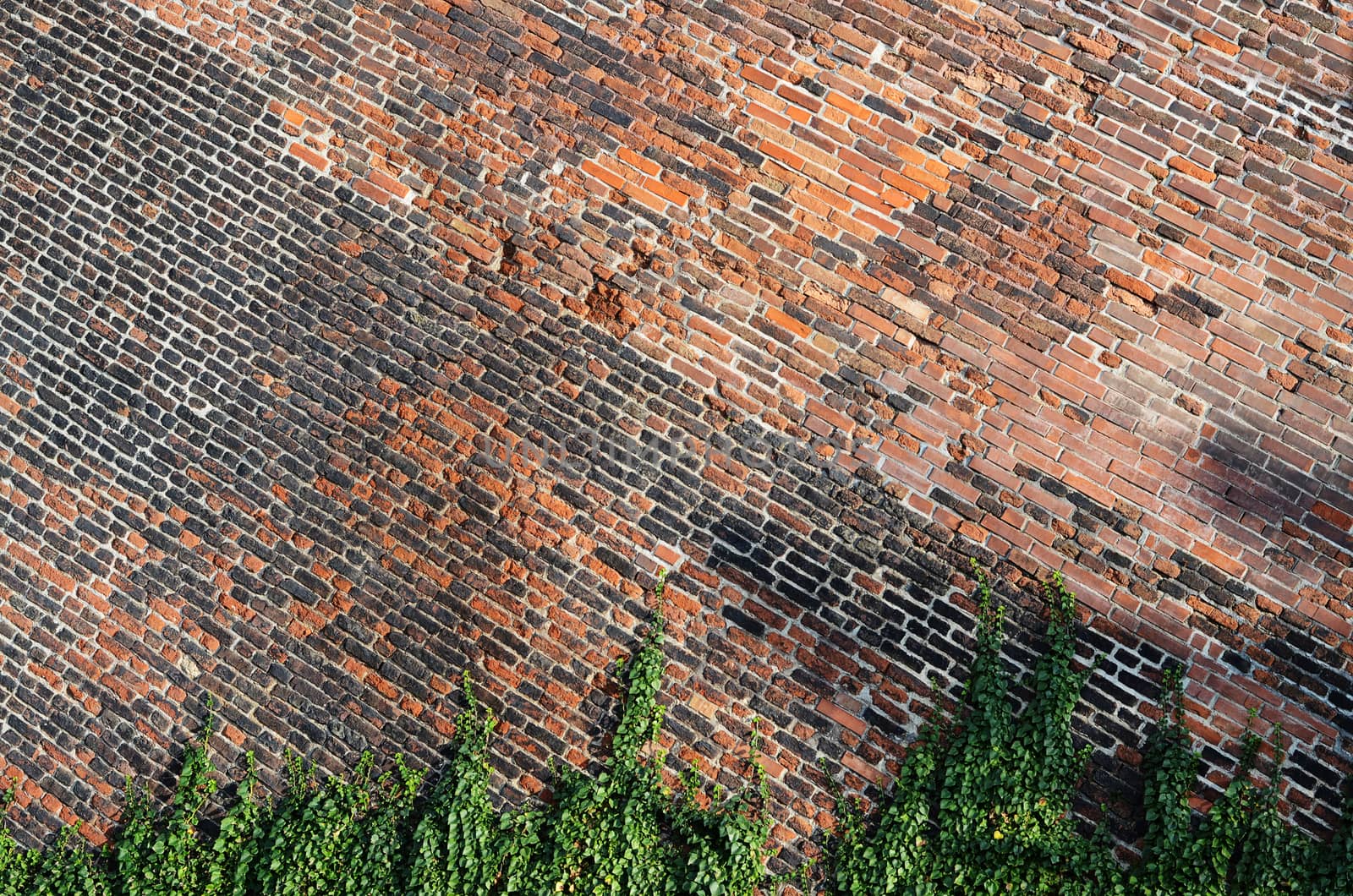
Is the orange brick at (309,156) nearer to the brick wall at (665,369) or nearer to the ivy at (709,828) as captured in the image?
the brick wall at (665,369)

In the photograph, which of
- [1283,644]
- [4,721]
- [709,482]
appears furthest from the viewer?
[4,721]

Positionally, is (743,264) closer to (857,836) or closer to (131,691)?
(857,836)

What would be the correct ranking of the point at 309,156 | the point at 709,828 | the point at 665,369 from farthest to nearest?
1. the point at 309,156
2. the point at 665,369
3. the point at 709,828

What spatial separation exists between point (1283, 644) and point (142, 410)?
6.02m

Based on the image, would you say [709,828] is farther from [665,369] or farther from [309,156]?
[309,156]

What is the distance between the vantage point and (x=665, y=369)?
485cm

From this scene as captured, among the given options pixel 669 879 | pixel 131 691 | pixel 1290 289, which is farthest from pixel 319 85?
pixel 1290 289

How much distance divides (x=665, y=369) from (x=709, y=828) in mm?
2330

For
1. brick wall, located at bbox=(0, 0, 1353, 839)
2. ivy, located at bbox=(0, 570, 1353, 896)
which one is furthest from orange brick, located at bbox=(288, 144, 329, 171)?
ivy, located at bbox=(0, 570, 1353, 896)

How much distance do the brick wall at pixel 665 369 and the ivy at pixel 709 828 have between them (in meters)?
0.15

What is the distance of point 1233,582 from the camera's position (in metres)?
4.43

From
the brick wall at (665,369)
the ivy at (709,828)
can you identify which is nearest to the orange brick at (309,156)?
the brick wall at (665,369)

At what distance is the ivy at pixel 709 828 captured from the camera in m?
4.30

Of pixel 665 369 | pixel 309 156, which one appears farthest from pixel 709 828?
pixel 309 156
